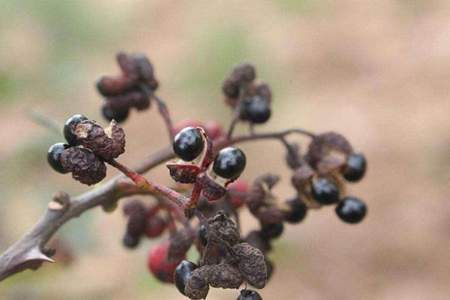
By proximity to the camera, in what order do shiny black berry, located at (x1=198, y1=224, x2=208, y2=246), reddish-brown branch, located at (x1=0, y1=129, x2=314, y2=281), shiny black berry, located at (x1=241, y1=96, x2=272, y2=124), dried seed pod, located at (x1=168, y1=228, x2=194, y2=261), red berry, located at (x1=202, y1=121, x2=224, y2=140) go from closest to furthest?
shiny black berry, located at (x1=198, y1=224, x2=208, y2=246), reddish-brown branch, located at (x1=0, y1=129, x2=314, y2=281), dried seed pod, located at (x1=168, y1=228, x2=194, y2=261), shiny black berry, located at (x1=241, y1=96, x2=272, y2=124), red berry, located at (x1=202, y1=121, x2=224, y2=140)

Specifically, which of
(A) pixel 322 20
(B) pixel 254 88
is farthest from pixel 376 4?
(B) pixel 254 88

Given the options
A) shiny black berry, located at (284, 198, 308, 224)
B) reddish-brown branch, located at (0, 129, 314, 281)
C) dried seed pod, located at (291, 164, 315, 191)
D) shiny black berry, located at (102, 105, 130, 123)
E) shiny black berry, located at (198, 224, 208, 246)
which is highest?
dried seed pod, located at (291, 164, 315, 191)

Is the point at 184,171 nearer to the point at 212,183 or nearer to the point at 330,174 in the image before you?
the point at 212,183

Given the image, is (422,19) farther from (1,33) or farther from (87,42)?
(1,33)

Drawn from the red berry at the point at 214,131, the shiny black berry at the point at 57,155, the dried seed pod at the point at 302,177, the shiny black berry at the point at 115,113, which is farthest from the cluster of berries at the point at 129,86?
the shiny black berry at the point at 57,155

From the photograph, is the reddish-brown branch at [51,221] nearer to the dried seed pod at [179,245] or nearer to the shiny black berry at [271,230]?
the dried seed pod at [179,245]

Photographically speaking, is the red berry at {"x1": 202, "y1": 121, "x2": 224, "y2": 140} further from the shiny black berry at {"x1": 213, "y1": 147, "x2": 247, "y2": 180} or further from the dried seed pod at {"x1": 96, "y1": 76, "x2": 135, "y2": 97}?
the shiny black berry at {"x1": 213, "y1": 147, "x2": 247, "y2": 180}

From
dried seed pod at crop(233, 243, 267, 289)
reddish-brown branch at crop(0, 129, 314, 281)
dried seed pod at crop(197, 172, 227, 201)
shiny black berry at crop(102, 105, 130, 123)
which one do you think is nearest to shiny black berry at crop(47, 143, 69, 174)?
reddish-brown branch at crop(0, 129, 314, 281)
